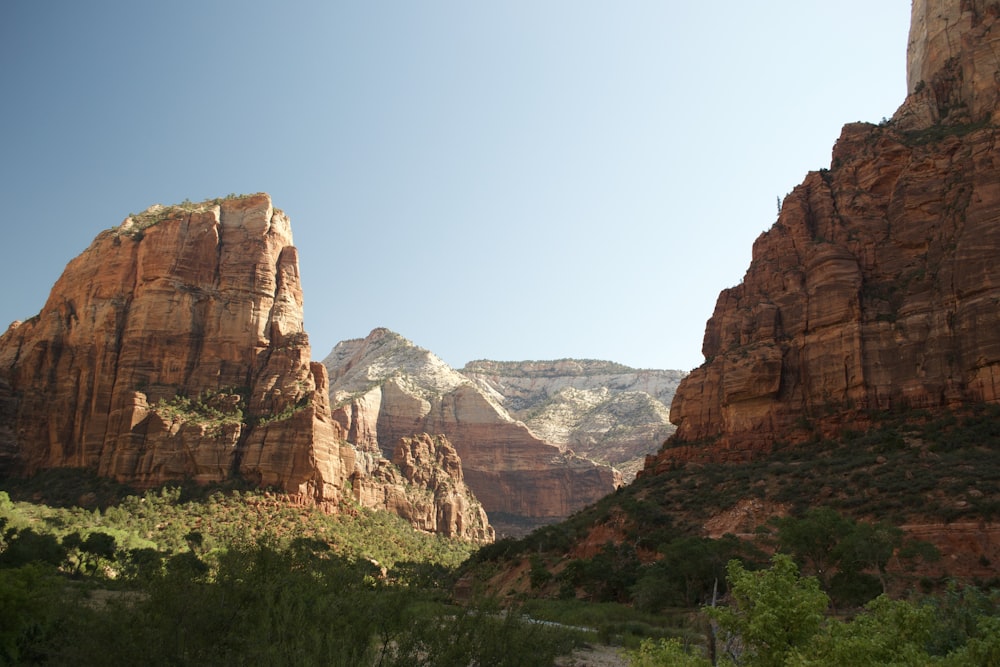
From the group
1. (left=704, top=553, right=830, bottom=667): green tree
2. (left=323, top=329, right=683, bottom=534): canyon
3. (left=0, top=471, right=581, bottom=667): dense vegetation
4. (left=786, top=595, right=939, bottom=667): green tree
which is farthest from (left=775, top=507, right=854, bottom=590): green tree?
(left=323, top=329, right=683, bottom=534): canyon

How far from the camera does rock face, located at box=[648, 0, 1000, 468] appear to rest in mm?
48312

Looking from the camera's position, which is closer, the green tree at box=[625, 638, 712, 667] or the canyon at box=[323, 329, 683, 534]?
the green tree at box=[625, 638, 712, 667]

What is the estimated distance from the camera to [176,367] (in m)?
75.6

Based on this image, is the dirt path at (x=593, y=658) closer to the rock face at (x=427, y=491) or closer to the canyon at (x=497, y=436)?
the rock face at (x=427, y=491)

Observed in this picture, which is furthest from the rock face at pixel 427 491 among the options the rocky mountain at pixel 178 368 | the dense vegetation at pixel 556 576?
the rocky mountain at pixel 178 368

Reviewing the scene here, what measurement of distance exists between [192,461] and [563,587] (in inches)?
1616

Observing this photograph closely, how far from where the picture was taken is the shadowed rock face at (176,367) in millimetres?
69625

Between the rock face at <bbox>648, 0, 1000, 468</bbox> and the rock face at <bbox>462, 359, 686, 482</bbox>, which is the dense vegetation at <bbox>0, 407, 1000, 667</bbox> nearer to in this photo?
the rock face at <bbox>648, 0, 1000, 468</bbox>

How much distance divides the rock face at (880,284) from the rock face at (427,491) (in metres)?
44.6

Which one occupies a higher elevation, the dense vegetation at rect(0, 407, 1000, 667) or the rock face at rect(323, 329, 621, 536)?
the rock face at rect(323, 329, 621, 536)

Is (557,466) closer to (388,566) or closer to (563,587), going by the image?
(388,566)

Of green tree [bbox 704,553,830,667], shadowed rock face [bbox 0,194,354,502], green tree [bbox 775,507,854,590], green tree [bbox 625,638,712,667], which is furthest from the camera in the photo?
shadowed rock face [bbox 0,194,354,502]

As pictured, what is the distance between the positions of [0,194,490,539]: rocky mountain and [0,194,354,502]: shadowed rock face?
141mm

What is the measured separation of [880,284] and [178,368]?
67.7 meters
